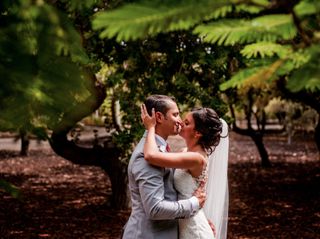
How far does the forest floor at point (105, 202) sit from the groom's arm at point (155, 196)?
5622 millimetres

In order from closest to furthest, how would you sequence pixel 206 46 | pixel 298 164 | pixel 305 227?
pixel 206 46, pixel 305 227, pixel 298 164

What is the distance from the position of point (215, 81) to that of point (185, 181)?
4849 mm

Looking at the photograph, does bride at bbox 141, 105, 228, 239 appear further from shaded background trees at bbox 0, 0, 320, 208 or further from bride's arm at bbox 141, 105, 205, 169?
shaded background trees at bbox 0, 0, 320, 208

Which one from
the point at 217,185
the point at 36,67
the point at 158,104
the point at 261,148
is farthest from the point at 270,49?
the point at 261,148

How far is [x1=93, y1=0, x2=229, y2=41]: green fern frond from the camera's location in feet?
3.91

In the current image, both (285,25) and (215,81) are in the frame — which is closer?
(285,25)

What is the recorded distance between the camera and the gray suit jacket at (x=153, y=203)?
321 cm

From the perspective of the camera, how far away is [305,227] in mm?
9312

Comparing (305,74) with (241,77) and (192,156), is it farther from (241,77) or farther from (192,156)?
(192,156)

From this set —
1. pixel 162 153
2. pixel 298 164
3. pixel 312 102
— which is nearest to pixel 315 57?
pixel 162 153

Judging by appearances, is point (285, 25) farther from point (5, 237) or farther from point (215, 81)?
point (5, 237)

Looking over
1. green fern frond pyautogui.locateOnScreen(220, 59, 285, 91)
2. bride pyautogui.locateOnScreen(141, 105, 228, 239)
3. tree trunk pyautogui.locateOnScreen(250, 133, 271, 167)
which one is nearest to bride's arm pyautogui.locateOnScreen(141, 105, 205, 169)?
bride pyautogui.locateOnScreen(141, 105, 228, 239)

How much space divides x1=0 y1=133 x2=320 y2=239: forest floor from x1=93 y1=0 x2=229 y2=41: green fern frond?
7.80 metres

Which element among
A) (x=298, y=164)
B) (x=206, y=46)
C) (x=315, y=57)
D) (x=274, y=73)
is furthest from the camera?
(x=298, y=164)
